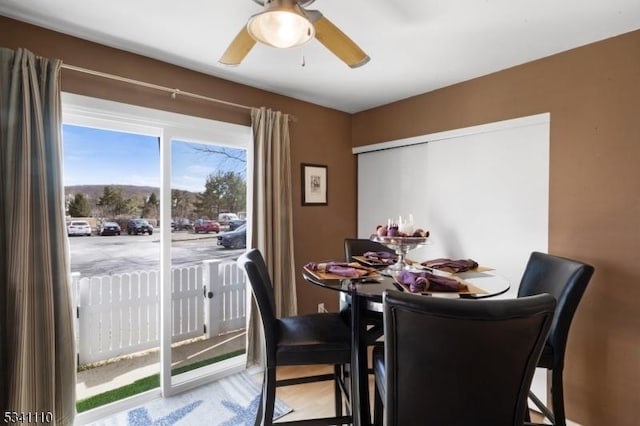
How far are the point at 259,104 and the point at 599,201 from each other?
2.53 metres

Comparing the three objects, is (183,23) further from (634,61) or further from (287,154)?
(634,61)

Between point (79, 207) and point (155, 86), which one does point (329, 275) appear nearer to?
point (155, 86)

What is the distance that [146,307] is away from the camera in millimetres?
2877

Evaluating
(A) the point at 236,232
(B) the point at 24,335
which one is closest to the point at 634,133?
(A) the point at 236,232

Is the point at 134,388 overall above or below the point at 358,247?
below

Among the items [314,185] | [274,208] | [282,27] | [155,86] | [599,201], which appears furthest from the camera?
[314,185]

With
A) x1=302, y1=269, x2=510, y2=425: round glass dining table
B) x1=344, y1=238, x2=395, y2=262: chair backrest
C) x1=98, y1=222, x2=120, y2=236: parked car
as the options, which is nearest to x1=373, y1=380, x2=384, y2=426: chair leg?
x1=302, y1=269, x2=510, y2=425: round glass dining table

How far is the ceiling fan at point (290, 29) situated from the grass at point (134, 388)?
7.93 ft

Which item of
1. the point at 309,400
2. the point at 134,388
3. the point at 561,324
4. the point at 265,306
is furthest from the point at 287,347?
the point at 134,388

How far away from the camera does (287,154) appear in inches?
111

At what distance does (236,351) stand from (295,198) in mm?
1468

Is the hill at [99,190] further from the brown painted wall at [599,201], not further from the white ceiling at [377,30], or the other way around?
the brown painted wall at [599,201]

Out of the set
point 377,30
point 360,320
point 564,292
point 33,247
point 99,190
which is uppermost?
point 377,30

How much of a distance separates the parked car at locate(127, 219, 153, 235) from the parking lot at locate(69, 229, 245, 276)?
0.14 ft
